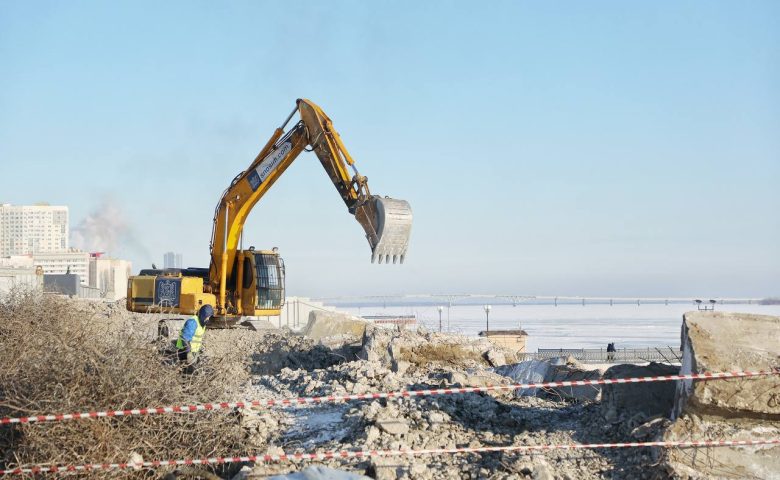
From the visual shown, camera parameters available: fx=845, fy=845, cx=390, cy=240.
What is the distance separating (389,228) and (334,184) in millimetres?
2282

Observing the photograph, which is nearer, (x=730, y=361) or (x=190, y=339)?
(x=730, y=361)

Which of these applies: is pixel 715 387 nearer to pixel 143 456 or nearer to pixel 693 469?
pixel 693 469

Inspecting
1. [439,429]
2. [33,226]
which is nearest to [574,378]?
[439,429]

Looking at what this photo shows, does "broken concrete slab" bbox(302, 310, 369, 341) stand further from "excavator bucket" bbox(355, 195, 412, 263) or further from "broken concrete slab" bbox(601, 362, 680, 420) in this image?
"broken concrete slab" bbox(601, 362, 680, 420)

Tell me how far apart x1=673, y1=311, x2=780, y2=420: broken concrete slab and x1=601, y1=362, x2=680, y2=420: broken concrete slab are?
425 mm

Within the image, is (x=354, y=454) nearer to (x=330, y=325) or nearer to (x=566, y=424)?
(x=566, y=424)

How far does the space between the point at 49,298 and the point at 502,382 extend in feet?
26.9

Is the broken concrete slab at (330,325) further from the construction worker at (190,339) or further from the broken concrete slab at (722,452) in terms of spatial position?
the broken concrete slab at (722,452)

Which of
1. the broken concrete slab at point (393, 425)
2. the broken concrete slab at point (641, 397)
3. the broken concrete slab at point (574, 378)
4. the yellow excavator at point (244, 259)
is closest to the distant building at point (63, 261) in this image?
the yellow excavator at point (244, 259)

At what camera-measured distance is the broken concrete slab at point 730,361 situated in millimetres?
7445

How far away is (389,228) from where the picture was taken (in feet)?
47.1

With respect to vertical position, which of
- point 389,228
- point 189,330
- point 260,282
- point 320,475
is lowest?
point 320,475

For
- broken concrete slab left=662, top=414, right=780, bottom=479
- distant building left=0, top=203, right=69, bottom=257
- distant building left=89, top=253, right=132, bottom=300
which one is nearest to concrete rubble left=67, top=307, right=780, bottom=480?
broken concrete slab left=662, top=414, right=780, bottom=479

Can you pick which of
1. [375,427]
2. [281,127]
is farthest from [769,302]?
[375,427]
